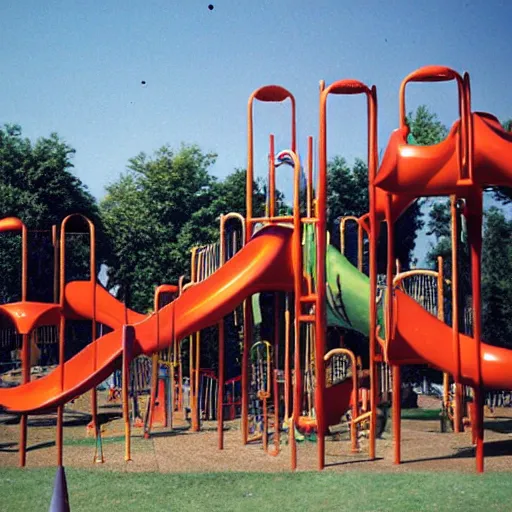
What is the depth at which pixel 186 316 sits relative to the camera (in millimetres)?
15633

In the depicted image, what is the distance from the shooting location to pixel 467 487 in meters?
12.2

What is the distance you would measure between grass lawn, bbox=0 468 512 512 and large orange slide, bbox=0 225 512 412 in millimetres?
1682

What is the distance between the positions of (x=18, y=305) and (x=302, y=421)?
5.64 meters

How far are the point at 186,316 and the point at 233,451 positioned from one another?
9.23 feet

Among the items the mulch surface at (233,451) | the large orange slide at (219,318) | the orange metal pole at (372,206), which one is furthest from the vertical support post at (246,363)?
the orange metal pole at (372,206)

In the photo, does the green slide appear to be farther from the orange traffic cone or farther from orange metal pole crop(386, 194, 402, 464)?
the orange traffic cone

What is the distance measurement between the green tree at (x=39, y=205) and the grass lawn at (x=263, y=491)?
28.0 metres

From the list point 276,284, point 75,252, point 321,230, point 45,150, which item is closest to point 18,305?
point 276,284

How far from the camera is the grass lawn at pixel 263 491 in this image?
11.2 metres

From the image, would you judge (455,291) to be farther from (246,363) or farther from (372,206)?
(246,363)

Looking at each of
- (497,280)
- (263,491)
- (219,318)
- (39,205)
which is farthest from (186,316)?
(39,205)

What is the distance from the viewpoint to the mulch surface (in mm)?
14781

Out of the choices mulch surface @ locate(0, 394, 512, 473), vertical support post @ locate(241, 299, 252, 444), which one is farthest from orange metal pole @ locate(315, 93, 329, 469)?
vertical support post @ locate(241, 299, 252, 444)

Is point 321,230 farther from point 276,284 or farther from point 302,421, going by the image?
point 302,421
